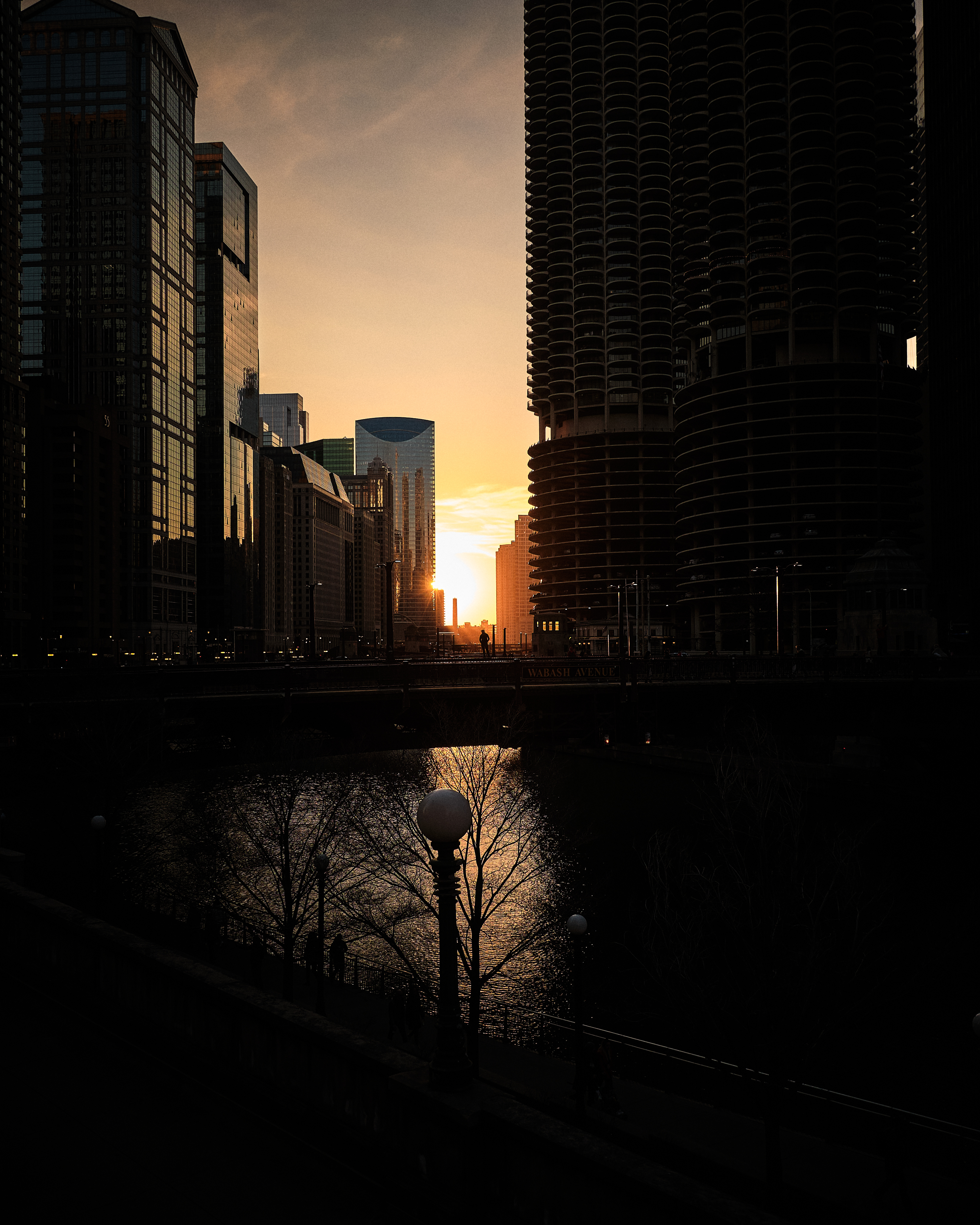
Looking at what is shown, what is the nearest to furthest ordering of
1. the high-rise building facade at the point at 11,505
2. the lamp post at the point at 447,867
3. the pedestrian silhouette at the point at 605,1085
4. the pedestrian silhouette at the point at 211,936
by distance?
the lamp post at the point at 447,867
the pedestrian silhouette at the point at 605,1085
the pedestrian silhouette at the point at 211,936
the high-rise building facade at the point at 11,505

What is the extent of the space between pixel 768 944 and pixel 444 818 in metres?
16.2

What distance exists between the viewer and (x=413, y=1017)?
25859 millimetres

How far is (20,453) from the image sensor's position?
19650cm

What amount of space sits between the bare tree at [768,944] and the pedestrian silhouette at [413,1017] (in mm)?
6548

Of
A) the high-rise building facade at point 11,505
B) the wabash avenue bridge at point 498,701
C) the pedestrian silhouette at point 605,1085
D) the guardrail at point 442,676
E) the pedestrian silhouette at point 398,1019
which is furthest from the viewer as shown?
the high-rise building facade at point 11,505

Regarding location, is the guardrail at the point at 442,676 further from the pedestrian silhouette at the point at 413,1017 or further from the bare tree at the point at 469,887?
the pedestrian silhouette at the point at 413,1017

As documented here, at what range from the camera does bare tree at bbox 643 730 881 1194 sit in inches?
897

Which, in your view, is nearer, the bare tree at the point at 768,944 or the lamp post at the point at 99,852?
the bare tree at the point at 768,944

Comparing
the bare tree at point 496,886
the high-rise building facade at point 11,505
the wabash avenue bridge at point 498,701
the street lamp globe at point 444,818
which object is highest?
the high-rise building facade at point 11,505

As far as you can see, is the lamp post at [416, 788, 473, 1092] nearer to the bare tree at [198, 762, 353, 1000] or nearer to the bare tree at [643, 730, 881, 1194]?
the bare tree at [643, 730, 881, 1194]

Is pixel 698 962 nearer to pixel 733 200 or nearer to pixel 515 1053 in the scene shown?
pixel 515 1053

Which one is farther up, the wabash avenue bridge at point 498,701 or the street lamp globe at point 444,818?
the street lamp globe at point 444,818

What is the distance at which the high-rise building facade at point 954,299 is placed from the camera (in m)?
140

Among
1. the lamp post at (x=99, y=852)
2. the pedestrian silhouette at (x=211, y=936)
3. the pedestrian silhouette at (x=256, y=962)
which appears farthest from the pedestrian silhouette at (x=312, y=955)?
the lamp post at (x=99, y=852)
